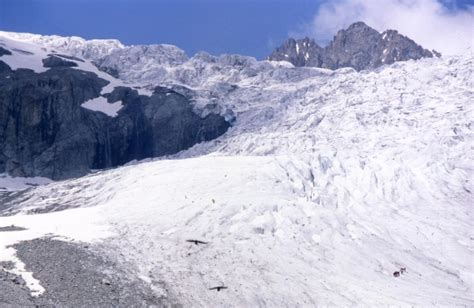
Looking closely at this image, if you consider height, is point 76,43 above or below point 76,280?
above

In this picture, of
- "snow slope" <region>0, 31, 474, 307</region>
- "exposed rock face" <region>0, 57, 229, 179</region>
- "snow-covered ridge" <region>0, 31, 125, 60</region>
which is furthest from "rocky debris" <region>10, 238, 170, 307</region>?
"snow-covered ridge" <region>0, 31, 125, 60</region>

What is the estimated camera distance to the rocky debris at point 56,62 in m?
122

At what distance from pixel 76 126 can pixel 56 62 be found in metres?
25.2

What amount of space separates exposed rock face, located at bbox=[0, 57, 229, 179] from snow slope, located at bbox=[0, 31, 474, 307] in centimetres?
4334

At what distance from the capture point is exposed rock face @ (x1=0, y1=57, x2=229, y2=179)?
335ft

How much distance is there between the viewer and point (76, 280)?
21906 mm

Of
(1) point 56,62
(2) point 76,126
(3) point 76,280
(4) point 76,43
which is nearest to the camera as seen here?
(3) point 76,280

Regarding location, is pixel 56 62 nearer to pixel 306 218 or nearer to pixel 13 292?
pixel 306 218

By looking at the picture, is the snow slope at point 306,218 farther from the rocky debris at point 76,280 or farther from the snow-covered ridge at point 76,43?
the snow-covered ridge at point 76,43

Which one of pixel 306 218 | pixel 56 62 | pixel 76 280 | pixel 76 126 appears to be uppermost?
pixel 56 62

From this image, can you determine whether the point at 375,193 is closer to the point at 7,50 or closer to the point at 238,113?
the point at 238,113

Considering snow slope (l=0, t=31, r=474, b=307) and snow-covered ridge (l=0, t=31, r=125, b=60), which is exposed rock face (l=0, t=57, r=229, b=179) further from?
snow-covered ridge (l=0, t=31, r=125, b=60)

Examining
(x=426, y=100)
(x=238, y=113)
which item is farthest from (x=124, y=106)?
(x=426, y=100)

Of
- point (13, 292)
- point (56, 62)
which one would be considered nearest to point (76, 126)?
point (56, 62)
